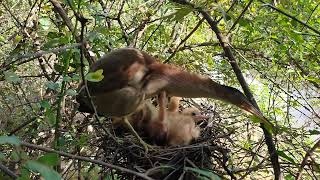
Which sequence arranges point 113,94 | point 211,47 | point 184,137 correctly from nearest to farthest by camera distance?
point 113,94 → point 184,137 → point 211,47

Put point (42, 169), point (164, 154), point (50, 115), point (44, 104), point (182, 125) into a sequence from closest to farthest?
point (42, 169), point (44, 104), point (50, 115), point (164, 154), point (182, 125)

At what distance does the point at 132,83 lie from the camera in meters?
2.71

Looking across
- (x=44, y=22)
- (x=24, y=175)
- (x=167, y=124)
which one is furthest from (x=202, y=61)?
(x=24, y=175)

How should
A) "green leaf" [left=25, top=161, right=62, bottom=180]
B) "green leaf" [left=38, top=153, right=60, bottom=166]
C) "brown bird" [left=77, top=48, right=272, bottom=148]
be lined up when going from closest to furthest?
1. "green leaf" [left=25, top=161, right=62, bottom=180]
2. "green leaf" [left=38, top=153, right=60, bottom=166]
3. "brown bird" [left=77, top=48, right=272, bottom=148]

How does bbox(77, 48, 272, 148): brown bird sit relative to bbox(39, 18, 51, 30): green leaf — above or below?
below

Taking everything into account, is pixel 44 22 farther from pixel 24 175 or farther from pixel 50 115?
pixel 24 175

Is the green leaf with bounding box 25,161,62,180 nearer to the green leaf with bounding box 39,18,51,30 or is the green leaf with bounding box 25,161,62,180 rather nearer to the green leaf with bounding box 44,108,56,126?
the green leaf with bounding box 44,108,56,126

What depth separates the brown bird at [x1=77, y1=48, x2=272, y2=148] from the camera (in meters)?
2.62

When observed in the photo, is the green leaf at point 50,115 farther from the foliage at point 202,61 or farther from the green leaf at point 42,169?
the green leaf at point 42,169

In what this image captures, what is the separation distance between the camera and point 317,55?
3.23 m

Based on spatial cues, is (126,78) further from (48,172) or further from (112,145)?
(48,172)

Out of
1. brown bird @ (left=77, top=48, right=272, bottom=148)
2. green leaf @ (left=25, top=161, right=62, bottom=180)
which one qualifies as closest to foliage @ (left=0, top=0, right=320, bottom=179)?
brown bird @ (left=77, top=48, right=272, bottom=148)

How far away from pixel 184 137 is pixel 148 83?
41 centimetres

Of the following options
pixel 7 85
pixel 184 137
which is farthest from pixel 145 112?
pixel 7 85
